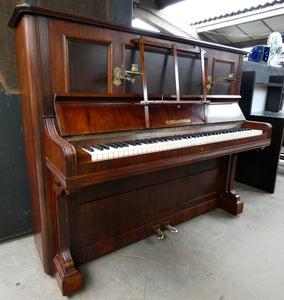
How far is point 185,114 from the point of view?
1833mm

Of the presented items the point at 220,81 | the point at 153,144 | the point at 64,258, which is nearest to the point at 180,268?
the point at 64,258

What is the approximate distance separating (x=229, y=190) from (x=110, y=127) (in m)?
1.55

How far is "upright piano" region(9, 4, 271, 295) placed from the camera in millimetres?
1229

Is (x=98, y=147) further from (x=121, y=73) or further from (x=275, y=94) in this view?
(x=275, y=94)

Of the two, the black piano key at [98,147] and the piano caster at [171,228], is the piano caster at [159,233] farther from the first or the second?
the black piano key at [98,147]

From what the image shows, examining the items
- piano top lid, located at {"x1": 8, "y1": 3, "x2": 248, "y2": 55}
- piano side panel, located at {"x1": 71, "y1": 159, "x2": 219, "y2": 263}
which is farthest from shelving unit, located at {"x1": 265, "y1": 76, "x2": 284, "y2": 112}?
piano top lid, located at {"x1": 8, "y1": 3, "x2": 248, "y2": 55}

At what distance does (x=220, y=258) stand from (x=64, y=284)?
1110 millimetres

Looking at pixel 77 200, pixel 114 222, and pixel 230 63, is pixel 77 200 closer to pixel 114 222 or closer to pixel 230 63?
pixel 114 222

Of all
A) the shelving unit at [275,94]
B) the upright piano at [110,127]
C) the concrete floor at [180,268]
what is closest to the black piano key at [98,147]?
the upright piano at [110,127]

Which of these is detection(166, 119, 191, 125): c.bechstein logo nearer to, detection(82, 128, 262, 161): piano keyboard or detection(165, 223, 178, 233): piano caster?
detection(82, 128, 262, 161): piano keyboard

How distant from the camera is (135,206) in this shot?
1790 mm

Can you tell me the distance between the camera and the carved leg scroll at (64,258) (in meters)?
1.36

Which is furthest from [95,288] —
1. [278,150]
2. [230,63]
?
[278,150]

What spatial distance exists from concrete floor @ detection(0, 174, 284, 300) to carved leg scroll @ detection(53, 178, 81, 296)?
7 centimetres
